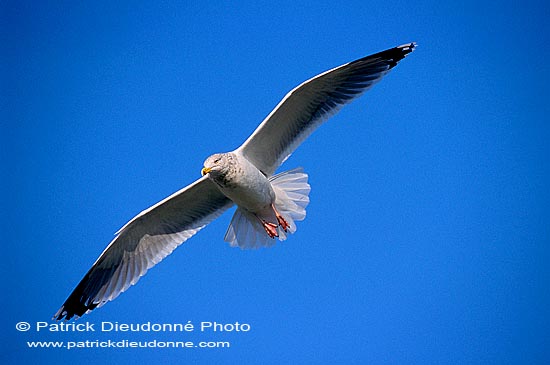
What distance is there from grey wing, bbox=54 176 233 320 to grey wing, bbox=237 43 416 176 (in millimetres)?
591

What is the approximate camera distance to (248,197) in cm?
618

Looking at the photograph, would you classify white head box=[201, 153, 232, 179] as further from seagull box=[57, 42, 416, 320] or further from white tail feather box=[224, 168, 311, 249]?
white tail feather box=[224, 168, 311, 249]

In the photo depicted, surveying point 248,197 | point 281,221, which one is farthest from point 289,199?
point 248,197

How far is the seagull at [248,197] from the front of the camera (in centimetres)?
617

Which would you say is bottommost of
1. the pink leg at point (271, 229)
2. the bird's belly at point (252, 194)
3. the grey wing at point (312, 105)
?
the pink leg at point (271, 229)

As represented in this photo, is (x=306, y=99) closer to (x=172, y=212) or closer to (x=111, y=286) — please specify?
(x=172, y=212)

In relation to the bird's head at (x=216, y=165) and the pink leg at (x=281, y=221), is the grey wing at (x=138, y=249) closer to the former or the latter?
the pink leg at (x=281, y=221)

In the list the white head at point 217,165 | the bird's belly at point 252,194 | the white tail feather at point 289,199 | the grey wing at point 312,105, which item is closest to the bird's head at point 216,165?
the white head at point 217,165

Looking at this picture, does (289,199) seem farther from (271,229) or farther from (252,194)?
(252,194)

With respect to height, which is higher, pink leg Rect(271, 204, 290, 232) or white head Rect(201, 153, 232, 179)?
white head Rect(201, 153, 232, 179)

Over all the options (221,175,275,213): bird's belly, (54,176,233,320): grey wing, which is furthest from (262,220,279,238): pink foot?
(54,176,233,320): grey wing

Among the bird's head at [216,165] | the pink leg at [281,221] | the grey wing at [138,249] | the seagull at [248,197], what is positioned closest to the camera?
the bird's head at [216,165]

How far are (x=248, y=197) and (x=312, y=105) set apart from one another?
0.93 metres

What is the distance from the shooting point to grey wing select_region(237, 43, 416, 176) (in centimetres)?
625
